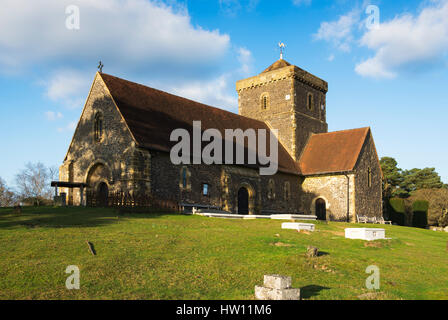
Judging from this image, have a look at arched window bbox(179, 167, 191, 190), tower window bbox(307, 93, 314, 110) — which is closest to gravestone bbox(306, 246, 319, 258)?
arched window bbox(179, 167, 191, 190)

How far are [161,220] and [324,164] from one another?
69.6ft

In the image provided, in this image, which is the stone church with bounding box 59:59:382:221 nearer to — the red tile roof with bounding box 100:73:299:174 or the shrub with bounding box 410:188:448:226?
the red tile roof with bounding box 100:73:299:174

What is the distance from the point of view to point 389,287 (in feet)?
37.9

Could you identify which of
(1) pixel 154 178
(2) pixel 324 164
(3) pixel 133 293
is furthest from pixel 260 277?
(2) pixel 324 164

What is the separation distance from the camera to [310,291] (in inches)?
420

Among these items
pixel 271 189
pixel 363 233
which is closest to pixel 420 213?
pixel 271 189

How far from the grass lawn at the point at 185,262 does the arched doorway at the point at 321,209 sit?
684 inches

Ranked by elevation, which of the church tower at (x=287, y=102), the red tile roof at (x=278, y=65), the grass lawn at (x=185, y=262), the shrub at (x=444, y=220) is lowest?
the shrub at (x=444, y=220)

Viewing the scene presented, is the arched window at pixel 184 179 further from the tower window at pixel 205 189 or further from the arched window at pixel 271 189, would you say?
the arched window at pixel 271 189

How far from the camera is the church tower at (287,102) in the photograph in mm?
41625

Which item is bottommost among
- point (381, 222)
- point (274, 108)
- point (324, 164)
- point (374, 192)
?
A: point (381, 222)

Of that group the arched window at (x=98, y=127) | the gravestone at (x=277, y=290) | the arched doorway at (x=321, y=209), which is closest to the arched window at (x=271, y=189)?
the arched doorway at (x=321, y=209)

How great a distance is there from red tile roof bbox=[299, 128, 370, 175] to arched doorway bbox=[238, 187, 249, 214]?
8294 mm

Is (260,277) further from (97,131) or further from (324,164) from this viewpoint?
(324,164)
